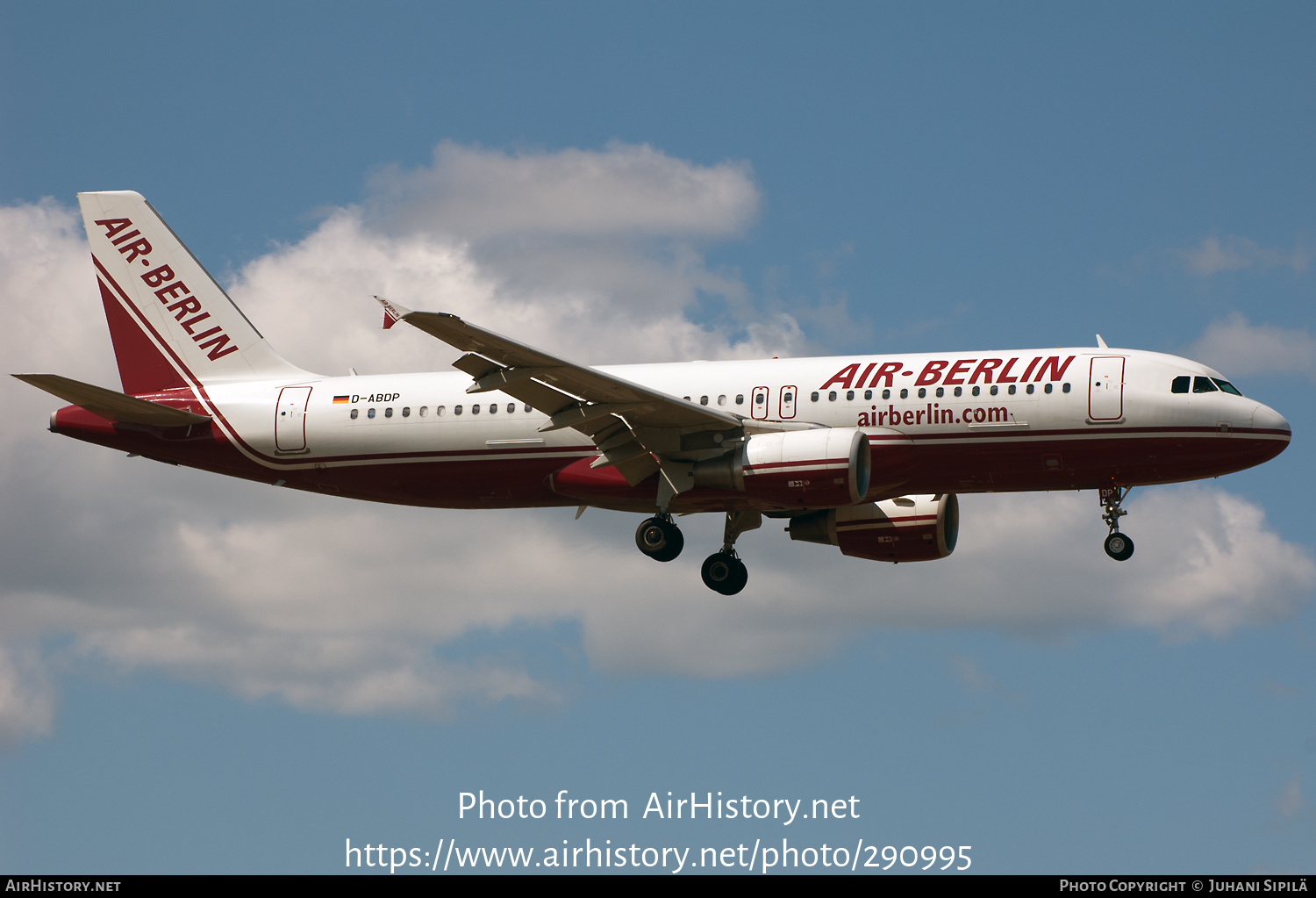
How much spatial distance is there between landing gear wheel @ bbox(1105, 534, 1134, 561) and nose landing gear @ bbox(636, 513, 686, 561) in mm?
10709

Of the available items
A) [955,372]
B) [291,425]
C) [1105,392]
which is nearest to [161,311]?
[291,425]

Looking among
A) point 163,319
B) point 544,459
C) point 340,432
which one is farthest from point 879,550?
point 163,319

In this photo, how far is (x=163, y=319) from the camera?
149 ft

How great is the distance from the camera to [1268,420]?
3803 cm

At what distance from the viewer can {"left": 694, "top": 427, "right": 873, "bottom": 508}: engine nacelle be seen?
37.2m

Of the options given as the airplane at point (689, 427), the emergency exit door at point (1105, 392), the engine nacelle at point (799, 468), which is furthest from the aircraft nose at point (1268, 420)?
the engine nacelle at point (799, 468)

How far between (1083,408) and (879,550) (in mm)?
9126

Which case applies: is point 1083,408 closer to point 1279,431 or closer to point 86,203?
point 1279,431

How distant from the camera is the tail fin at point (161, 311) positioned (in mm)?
44688

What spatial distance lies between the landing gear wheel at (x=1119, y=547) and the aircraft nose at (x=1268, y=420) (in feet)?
13.7

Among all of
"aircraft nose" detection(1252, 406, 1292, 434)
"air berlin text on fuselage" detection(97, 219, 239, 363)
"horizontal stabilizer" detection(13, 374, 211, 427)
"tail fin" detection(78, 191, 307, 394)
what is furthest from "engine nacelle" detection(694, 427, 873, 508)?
"air berlin text on fuselage" detection(97, 219, 239, 363)

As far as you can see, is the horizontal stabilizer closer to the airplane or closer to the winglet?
the airplane

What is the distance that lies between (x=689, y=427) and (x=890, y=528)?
895 cm

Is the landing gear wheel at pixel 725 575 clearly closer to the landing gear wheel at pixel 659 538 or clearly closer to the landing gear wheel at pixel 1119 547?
the landing gear wheel at pixel 659 538
